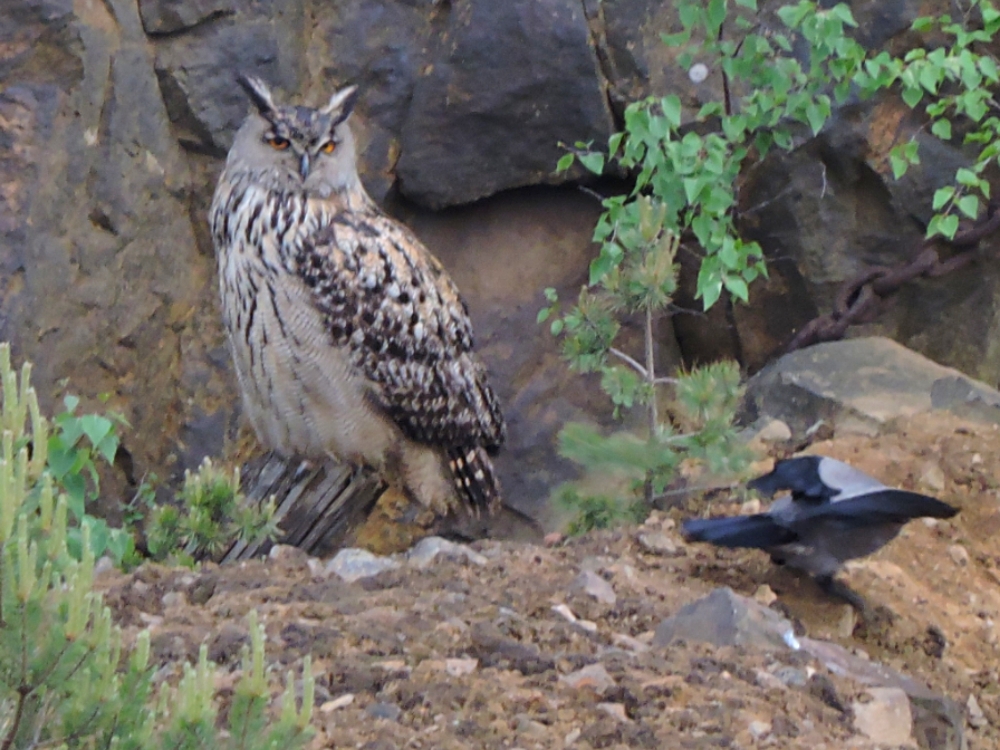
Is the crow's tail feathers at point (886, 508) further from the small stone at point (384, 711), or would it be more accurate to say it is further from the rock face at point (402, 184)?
the rock face at point (402, 184)

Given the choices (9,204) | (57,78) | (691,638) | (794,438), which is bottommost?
(794,438)

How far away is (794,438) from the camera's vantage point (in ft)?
14.3

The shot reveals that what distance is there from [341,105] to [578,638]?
2150mm

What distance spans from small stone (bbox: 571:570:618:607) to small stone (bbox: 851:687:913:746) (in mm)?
599

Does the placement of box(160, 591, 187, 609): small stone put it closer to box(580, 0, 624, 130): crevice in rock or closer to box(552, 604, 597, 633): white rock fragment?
box(552, 604, 597, 633): white rock fragment

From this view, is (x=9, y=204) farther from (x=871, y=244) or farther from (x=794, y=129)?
(x=871, y=244)

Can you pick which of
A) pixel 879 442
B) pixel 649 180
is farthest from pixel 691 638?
pixel 649 180

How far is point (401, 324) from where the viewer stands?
150 inches

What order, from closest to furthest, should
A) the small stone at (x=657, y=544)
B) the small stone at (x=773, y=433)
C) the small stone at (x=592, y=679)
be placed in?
the small stone at (x=592, y=679) < the small stone at (x=657, y=544) < the small stone at (x=773, y=433)

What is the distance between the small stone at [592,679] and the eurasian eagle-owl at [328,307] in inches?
70.2

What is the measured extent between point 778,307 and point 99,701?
4460mm

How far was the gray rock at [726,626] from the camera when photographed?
7.77 feet

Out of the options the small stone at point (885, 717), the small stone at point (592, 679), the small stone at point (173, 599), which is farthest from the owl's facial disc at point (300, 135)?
the small stone at point (885, 717)

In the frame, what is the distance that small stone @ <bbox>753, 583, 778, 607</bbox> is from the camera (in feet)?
9.21
